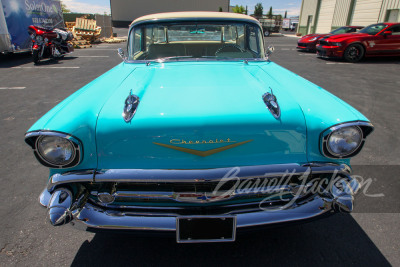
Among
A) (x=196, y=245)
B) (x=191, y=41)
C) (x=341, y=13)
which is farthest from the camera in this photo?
(x=341, y=13)

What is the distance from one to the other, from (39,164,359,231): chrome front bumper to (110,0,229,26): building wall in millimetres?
43918

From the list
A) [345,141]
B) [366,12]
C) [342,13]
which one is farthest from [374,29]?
[345,141]

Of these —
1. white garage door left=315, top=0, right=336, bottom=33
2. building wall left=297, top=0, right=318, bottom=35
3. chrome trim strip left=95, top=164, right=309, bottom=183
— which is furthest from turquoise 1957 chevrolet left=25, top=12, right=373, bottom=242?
building wall left=297, top=0, right=318, bottom=35

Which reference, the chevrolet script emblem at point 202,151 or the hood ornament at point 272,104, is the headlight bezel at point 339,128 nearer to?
the hood ornament at point 272,104

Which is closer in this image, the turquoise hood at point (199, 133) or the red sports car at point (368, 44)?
the turquoise hood at point (199, 133)

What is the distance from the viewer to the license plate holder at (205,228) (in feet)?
5.05

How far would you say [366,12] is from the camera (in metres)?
16.0

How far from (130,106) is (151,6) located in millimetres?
45457

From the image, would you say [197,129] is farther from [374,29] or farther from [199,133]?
[374,29]

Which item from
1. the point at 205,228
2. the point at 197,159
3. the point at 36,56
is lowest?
the point at 36,56

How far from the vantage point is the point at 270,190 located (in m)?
1.67

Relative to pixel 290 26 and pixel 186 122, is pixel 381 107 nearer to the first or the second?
pixel 186 122

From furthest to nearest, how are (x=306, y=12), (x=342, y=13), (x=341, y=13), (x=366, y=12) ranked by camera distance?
(x=306, y=12)
(x=341, y=13)
(x=342, y=13)
(x=366, y=12)

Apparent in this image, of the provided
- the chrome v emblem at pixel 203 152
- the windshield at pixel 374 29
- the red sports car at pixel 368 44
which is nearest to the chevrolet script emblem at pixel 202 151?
the chrome v emblem at pixel 203 152
